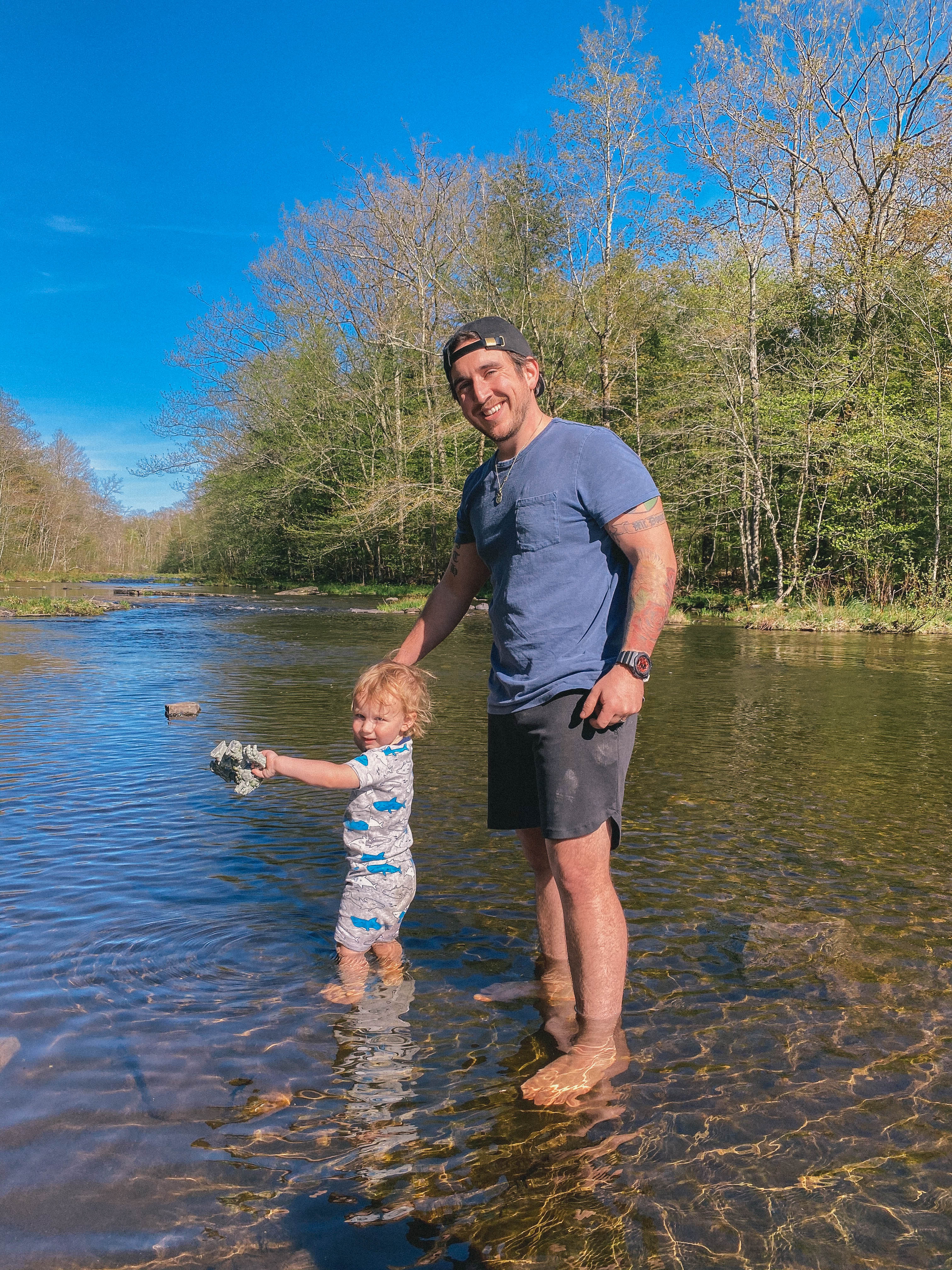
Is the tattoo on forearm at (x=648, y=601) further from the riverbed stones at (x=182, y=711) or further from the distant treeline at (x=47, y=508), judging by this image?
the distant treeline at (x=47, y=508)

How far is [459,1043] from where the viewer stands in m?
3.06

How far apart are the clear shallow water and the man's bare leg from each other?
113 mm

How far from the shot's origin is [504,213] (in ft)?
100

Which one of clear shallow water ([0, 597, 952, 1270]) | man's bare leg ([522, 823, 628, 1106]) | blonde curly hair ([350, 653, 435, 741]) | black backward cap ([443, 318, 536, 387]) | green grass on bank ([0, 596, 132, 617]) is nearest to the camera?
clear shallow water ([0, 597, 952, 1270])

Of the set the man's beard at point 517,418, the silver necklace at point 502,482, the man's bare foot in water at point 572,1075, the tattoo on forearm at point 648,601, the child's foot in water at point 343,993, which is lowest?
the child's foot in water at point 343,993

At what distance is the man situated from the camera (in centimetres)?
274

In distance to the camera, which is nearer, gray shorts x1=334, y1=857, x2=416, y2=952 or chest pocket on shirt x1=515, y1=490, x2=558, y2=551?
chest pocket on shirt x1=515, y1=490, x2=558, y2=551

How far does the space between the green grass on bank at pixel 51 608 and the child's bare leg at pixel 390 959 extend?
2659 centimetres

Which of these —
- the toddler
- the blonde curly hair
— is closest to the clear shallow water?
the toddler

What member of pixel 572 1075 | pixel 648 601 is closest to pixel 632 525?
pixel 648 601

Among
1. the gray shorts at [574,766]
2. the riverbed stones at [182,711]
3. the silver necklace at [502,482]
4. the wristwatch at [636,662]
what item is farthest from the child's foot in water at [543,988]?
the riverbed stones at [182,711]

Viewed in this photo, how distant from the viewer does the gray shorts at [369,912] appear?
365 cm

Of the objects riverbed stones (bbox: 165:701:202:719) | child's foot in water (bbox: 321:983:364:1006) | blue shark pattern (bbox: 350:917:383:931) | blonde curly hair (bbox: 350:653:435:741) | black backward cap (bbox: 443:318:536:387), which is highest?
black backward cap (bbox: 443:318:536:387)

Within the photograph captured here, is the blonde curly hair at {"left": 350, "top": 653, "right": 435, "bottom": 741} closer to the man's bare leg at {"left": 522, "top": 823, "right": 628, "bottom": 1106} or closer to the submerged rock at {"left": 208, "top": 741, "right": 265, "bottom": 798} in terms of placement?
the submerged rock at {"left": 208, "top": 741, "right": 265, "bottom": 798}
